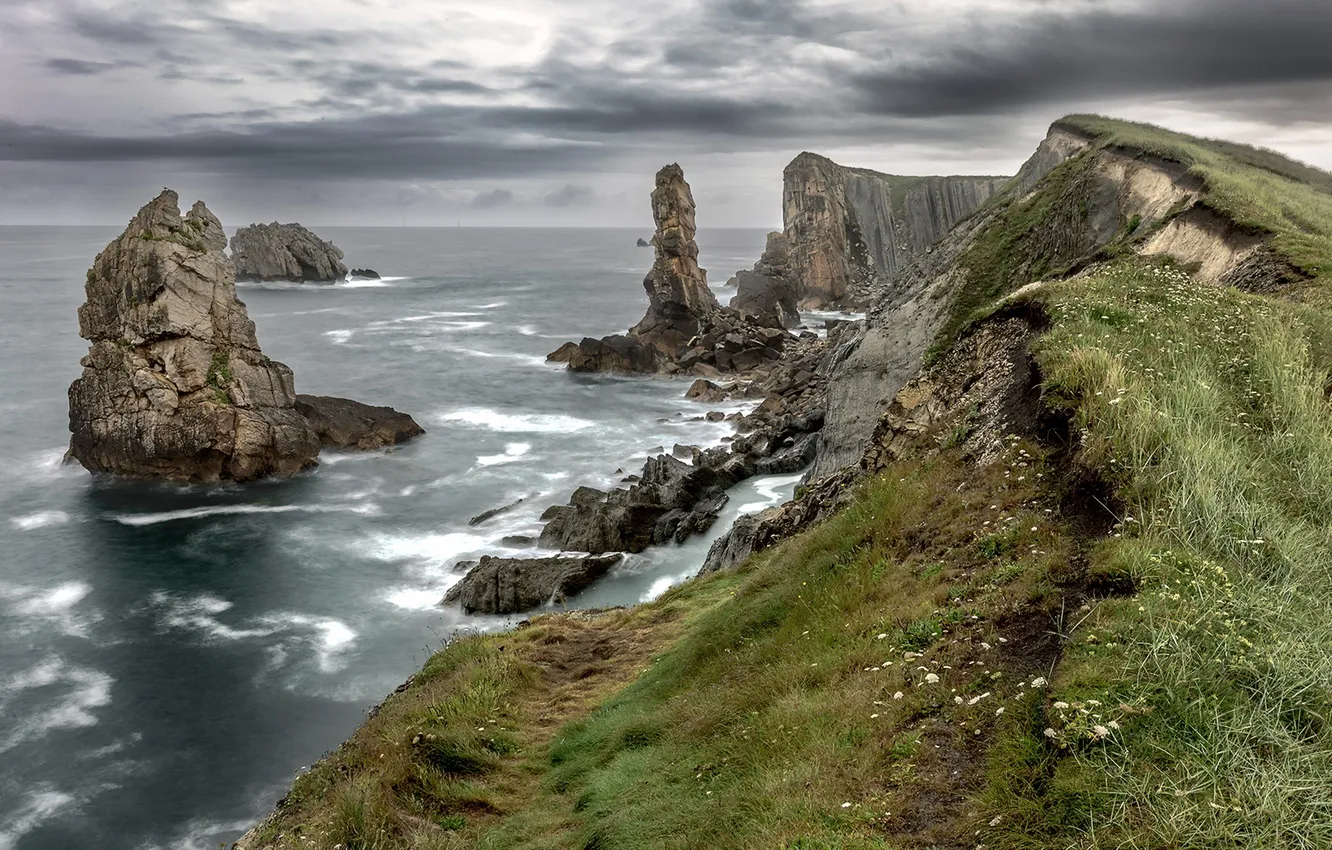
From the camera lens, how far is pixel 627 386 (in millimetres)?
67750

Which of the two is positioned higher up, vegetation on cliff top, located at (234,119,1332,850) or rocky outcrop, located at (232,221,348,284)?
rocky outcrop, located at (232,221,348,284)

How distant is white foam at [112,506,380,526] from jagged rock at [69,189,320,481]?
12.6ft

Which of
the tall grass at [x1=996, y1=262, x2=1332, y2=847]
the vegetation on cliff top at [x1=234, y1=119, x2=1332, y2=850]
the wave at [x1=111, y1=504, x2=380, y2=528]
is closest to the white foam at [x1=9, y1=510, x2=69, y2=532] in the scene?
the wave at [x1=111, y1=504, x2=380, y2=528]

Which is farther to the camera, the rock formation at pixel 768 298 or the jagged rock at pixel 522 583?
the rock formation at pixel 768 298

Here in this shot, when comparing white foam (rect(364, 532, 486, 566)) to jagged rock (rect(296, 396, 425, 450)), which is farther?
jagged rock (rect(296, 396, 425, 450))

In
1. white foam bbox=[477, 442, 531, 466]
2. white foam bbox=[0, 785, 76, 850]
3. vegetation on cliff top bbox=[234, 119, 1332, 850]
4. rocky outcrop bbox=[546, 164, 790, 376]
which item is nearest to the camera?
vegetation on cliff top bbox=[234, 119, 1332, 850]

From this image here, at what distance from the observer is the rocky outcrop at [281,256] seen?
5615 inches

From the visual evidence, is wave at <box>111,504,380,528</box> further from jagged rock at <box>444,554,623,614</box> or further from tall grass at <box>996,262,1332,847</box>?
tall grass at <box>996,262,1332,847</box>

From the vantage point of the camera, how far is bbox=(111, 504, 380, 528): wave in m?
40.9

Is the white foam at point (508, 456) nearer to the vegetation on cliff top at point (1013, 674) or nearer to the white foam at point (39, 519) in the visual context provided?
the white foam at point (39, 519)

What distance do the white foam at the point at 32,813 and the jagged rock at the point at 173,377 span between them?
85.1 feet

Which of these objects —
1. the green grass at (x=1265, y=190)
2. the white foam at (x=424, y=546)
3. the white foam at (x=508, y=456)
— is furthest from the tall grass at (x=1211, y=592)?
the white foam at (x=508, y=456)

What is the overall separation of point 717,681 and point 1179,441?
668cm

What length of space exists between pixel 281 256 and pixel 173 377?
4282 inches
